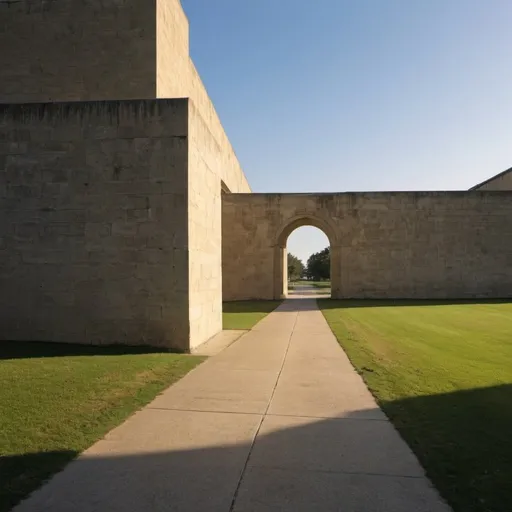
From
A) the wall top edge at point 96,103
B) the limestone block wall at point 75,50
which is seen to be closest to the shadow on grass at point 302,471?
the wall top edge at point 96,103

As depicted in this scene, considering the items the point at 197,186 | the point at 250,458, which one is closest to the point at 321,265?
the point at 197,186

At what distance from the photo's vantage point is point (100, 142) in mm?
8695

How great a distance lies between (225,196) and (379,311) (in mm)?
10411

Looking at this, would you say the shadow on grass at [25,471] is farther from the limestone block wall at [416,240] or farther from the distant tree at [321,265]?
the distant tree at [321,265]

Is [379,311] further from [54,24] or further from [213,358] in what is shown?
[54,24]

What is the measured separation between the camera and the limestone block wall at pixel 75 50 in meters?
11.4

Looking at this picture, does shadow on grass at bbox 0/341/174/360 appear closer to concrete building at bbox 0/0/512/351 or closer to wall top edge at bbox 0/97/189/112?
concrete building at bbox 0/0/512/351

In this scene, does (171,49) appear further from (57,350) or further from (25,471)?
(25,471)

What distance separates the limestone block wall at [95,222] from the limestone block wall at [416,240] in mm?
14622

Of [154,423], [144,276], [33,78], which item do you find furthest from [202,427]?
[33,78]

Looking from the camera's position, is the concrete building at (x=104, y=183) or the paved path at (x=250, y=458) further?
the concrete building at (x=104, y=183)

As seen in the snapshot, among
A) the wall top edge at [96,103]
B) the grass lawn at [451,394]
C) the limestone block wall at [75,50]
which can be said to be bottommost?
the grass lawn at [451,394]

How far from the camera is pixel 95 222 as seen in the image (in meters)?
8.70

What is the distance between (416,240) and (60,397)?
20415 millimetres
